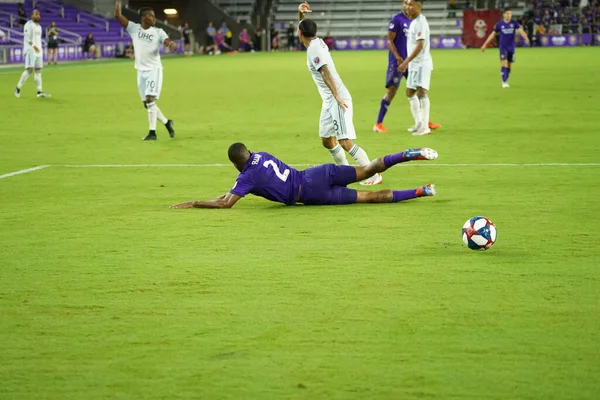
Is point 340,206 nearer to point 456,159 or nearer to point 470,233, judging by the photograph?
point 470,233

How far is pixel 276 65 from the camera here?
46.8 m

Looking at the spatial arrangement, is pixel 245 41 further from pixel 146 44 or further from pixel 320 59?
pixel 320 59

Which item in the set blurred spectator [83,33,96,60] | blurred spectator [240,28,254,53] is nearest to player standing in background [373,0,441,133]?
blurred spectator [83,33,96,60]

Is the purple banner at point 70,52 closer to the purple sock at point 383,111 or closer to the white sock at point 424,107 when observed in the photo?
the purple sock at point 383,111

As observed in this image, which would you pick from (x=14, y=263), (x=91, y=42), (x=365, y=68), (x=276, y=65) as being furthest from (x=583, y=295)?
(x=91, y=42)

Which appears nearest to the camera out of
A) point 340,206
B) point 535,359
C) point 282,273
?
point 535,359

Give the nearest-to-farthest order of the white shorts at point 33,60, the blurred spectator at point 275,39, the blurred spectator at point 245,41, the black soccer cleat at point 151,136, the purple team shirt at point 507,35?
the black soccer cleat at point 151,136 < the white shorts at point 33,60 < the purple team shirt at point 507,35 < the blurred spectator at point 245,41 < the blurred spectator at point 275,39

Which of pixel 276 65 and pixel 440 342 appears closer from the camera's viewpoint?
pixel 440 342

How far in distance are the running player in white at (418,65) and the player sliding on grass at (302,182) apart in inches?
262

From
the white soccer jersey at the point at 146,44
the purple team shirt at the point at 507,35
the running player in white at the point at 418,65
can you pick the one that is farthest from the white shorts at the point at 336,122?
the purple team shirt at the point at 507,35

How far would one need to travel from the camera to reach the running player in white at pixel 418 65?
1719cm

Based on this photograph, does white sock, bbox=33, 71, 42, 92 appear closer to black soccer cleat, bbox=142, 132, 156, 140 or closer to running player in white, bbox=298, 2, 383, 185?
black soccer cleat, bbox=142, 132, 156, 140

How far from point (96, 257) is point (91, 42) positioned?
49054mm

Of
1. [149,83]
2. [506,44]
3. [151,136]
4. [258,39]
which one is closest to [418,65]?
[149,83]
